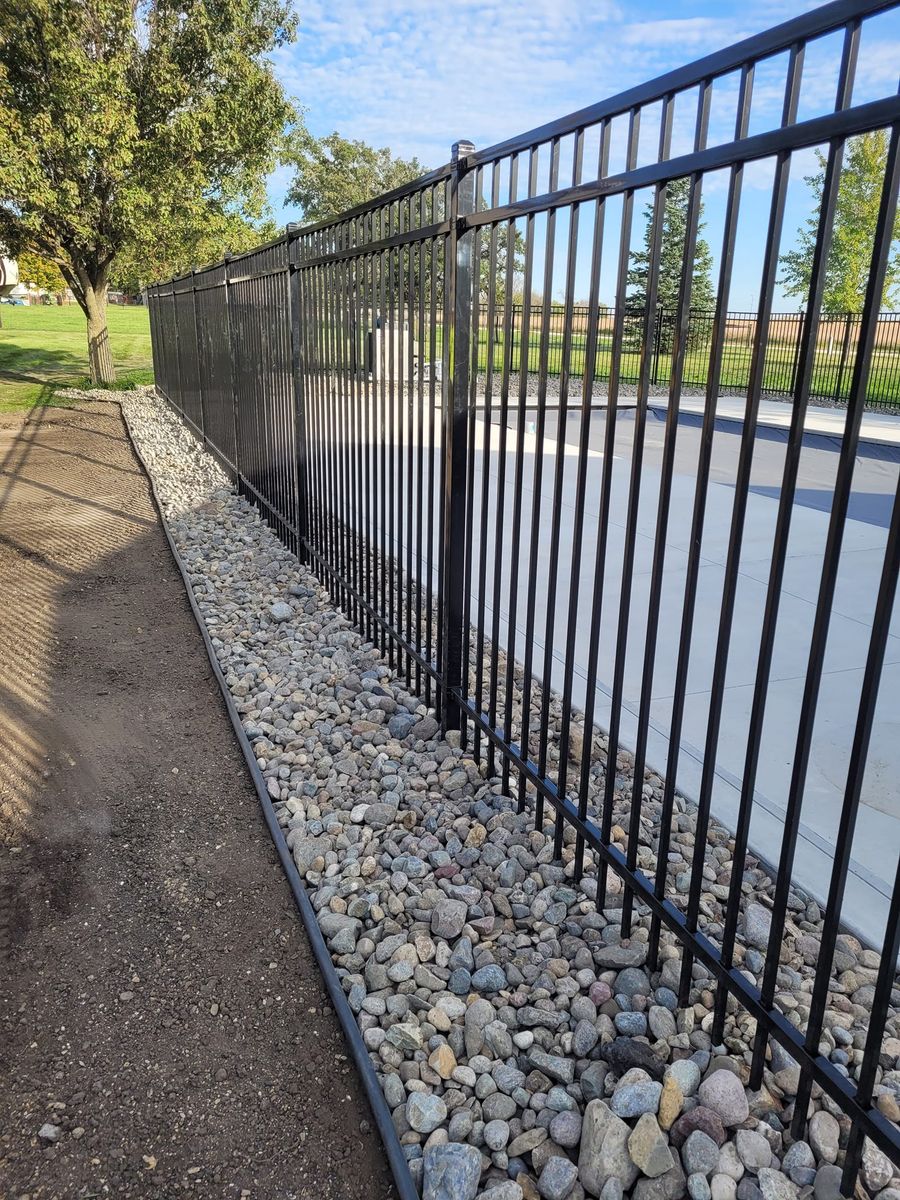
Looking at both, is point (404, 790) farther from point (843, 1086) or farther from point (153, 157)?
point (153, 157)

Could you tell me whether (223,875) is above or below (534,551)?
below

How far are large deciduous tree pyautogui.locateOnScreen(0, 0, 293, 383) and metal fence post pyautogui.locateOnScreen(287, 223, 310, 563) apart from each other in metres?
11.1

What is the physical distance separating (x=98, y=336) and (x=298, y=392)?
16.5 meters

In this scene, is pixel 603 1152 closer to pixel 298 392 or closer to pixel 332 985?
pixel 332 985

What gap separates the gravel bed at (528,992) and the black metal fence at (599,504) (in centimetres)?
7

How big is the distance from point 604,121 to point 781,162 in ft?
2.45

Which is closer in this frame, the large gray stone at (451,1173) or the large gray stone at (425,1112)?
the large gray stone at (451,1173)

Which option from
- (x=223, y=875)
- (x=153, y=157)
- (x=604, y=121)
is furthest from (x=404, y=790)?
(x=153, y=157)

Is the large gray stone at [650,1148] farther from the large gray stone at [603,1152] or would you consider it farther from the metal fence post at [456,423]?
the metal fence post at [456,423]

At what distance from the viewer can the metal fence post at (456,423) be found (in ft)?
10.9

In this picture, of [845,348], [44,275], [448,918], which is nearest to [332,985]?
[448,918]

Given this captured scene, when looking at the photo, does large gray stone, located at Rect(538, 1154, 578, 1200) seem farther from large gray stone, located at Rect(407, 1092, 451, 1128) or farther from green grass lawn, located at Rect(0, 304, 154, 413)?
green grass lawn, located at Rect(0, 304, 154, 413)

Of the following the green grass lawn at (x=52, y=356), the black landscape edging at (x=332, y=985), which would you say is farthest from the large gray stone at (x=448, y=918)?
the green grass lawn at (x=52, y=356)

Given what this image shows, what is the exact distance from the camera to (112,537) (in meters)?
8.05
